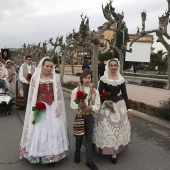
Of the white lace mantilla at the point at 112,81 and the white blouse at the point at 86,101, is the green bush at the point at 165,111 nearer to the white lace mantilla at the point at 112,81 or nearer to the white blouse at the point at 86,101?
the white lace mantilla at the point at 112,81

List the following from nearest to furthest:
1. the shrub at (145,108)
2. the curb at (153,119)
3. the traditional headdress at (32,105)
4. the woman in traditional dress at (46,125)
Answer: the woman in traditional dress at (46,125)
the traditional headdress at (32,105)
the curb at (153,119)
the shrub at (145,108)

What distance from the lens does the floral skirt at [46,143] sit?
12.5 ft

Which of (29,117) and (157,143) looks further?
(157,143)

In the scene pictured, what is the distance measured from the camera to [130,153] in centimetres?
459

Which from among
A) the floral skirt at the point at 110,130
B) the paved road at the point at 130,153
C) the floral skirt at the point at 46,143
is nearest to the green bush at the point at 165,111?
the paved road at the point at 130,153

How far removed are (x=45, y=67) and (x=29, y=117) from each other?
0.85 meters

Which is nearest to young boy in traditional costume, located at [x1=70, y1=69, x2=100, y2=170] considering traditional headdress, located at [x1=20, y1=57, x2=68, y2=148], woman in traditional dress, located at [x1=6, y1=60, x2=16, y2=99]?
traditional headdress, located at [x1=20, y1=57, x2=68, y2=148]

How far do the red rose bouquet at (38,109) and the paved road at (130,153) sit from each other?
759 millimetres

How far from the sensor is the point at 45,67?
408 centimetres

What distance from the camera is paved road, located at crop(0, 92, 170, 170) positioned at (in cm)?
400

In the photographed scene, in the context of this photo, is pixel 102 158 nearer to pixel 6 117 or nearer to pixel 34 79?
pixel 34 79

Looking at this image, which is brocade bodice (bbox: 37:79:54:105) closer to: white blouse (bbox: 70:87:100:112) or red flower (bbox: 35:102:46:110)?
red flower (bbox: 35:102:46:110)

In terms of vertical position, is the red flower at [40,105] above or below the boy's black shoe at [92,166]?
above

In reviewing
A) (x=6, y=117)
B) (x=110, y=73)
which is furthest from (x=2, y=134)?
(x=110, y=73)
